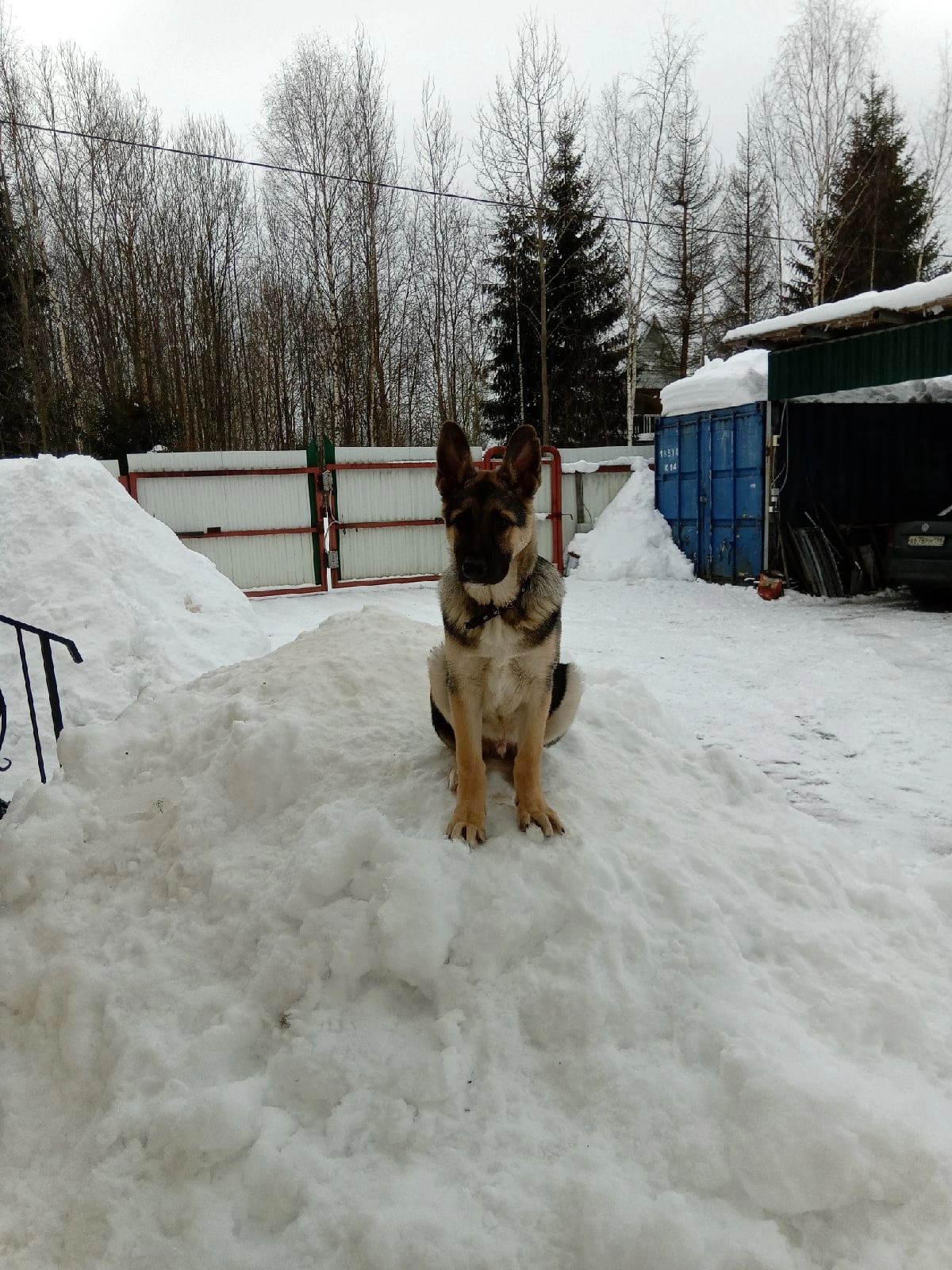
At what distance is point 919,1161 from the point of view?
1.67 m

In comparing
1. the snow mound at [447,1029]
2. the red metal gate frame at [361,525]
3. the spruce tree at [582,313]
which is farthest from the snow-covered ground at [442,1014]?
the spruce tree at [582,313]

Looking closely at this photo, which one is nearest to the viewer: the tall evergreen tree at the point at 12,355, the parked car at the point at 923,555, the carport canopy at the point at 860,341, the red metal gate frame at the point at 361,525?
the carport canopy at the point at 860,341

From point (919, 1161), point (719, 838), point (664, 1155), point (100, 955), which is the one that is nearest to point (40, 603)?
point (100, 955)

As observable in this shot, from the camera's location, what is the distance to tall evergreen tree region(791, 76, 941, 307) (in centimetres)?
2239

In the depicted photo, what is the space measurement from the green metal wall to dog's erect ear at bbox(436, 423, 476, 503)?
379 inches

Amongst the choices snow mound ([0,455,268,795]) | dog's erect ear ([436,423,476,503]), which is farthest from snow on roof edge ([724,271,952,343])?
dog's erect ear ([436,423,476,503])

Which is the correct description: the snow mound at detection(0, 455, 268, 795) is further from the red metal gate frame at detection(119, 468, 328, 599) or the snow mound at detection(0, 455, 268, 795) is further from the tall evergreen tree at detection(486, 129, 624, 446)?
the tall evergreen tree at detection(486, 129, 624, 446)

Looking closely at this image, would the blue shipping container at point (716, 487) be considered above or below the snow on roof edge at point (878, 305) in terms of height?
below

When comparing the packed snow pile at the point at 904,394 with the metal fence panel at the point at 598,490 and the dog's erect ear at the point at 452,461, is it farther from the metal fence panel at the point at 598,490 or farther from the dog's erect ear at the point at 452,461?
the dog's erect ear at the point at 452,461

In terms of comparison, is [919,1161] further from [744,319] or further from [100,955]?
[744,319]

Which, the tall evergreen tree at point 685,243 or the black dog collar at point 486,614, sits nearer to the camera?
the black dog collar at point 486,614

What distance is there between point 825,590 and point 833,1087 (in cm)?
1128

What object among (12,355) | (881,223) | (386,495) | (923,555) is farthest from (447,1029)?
(881,223)

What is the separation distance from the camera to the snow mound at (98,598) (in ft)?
19.3
